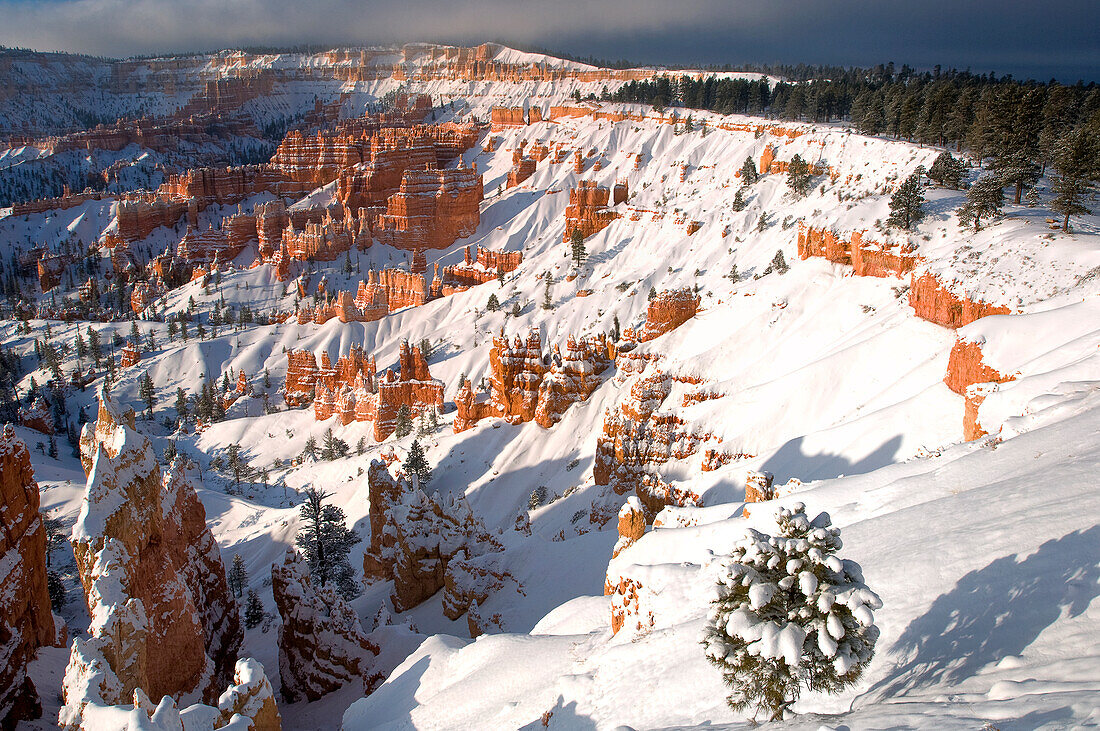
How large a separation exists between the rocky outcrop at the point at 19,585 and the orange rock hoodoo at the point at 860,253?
33.6 meters

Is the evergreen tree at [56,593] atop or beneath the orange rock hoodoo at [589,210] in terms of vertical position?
beneath

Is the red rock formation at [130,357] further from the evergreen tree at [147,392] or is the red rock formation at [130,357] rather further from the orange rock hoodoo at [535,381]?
the orange rock hoodoo at [535,381]

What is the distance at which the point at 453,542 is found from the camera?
950 inches

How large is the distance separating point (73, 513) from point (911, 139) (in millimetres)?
70210

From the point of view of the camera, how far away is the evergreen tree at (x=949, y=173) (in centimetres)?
3569

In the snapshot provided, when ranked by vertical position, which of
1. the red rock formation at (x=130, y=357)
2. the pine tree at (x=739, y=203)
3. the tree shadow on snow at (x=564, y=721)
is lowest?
the red rock formation at (x=130, y=357)

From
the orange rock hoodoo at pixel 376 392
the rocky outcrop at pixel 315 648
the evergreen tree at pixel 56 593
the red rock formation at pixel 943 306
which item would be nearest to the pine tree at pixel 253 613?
the rocky outcrop at pixel 315 648

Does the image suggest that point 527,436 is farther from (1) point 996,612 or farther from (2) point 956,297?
(1) point 996,612

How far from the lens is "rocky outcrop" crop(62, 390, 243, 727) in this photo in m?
11.7

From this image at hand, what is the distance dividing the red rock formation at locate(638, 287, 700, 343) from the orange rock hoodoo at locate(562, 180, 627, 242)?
117 ft

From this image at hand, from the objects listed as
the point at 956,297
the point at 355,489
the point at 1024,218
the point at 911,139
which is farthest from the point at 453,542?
the point at 911,139

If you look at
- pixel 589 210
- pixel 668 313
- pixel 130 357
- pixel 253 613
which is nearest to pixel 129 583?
pixel 253 613

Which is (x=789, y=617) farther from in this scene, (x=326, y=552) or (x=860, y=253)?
(x=860, y=253)

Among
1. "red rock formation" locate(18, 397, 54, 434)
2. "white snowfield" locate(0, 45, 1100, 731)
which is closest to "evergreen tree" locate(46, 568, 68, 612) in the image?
"white snowfield" locate(0, 45, 1100, 731)
